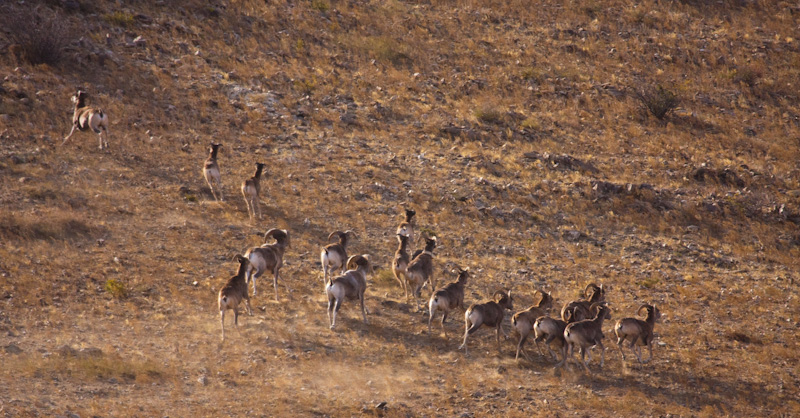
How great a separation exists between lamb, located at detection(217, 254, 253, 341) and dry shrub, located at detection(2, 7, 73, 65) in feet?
62.0

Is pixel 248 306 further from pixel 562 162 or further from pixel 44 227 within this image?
pixel 562 162

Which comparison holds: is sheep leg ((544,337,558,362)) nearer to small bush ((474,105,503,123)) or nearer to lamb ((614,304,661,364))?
lamb ((614,304,661,364))

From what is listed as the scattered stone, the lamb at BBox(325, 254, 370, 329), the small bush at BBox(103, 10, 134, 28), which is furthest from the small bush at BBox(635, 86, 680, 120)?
the small bush at BBox(103, 10, 134, 28)

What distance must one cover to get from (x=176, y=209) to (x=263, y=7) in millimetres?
20516

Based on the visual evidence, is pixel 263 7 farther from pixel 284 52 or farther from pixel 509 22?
pixel 509 22

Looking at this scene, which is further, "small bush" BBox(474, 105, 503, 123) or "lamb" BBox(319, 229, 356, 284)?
"small bush" BBox(474, 105, 503, 123)

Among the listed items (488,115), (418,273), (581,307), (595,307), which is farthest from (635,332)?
(488,115)

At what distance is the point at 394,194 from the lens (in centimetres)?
2578

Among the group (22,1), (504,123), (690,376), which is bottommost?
(690,376)

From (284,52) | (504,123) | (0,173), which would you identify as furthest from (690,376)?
(284,52)

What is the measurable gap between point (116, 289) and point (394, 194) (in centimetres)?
1071

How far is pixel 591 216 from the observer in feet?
85.6

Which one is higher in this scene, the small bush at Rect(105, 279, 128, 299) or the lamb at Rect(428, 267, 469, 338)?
the lamb at Rect(428, 267, 469, 338)

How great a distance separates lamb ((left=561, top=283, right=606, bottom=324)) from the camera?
17156 mm
